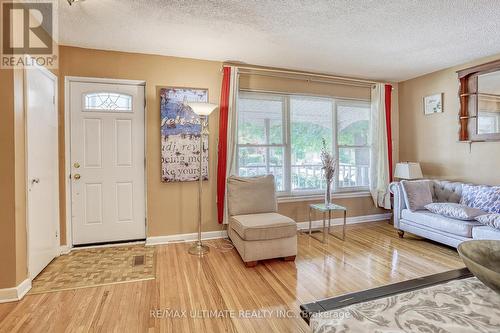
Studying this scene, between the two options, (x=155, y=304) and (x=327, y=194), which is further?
(x=327, y=194)

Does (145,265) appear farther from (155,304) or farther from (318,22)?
(318,22)

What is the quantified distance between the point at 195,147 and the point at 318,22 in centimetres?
212

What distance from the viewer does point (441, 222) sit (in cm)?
329

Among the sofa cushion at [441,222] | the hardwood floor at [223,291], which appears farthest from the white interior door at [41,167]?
the sofa cushion at [441,222]

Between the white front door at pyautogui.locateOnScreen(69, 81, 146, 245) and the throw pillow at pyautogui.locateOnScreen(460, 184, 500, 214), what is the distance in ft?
14.2

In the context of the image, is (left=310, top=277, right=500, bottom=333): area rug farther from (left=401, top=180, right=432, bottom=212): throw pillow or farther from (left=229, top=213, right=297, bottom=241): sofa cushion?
(left=401, top=180, right=432, bottom=212): throw pillow

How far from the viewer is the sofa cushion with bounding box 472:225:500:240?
279cm

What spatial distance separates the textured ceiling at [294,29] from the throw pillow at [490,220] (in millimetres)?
2020

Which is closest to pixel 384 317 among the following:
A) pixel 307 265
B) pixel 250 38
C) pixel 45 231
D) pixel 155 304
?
pixel 155 304

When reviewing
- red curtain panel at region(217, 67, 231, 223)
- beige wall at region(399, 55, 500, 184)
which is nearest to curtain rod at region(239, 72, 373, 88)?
red curtain panel at region(217, 67, 231, 223)

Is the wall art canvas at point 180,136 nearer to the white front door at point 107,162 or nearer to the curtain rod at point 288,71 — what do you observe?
the white front door at point 107,162

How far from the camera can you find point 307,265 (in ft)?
9.55

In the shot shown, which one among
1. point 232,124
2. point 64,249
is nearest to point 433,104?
point 232,124

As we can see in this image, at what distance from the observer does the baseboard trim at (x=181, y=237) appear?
356cm
